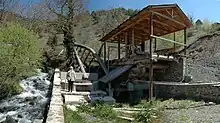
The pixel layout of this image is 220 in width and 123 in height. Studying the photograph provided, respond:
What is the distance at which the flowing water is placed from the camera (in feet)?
39.6

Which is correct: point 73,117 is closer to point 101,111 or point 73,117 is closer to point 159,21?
point 101,111

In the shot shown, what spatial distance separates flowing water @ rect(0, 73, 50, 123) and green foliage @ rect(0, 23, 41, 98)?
2.65ft

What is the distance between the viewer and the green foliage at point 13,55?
1545 centimetres

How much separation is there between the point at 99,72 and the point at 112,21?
705 inches

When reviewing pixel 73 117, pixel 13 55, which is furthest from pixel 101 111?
pixel 13 55

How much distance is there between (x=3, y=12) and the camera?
101ft

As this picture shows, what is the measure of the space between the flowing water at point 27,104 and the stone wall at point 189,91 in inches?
246

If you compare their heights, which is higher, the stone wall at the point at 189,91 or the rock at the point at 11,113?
the stone wall at the point at 189,91

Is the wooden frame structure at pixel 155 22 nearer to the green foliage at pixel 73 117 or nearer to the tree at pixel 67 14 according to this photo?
the tree at pixel 67 14

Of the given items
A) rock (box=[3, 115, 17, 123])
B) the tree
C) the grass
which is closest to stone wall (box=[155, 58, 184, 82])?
the grass

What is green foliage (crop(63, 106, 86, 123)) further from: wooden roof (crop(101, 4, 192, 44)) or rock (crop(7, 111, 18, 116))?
wooden roof (crop(101, 4, 192, 44))

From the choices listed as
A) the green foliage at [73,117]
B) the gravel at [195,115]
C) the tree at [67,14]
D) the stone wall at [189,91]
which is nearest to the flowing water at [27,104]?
the green foliage at [73,117]

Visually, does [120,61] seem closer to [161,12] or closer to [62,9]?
[161,12]

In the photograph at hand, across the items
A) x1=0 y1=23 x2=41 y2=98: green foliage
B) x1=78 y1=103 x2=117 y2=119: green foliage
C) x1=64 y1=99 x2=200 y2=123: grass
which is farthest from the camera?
x1=0 y1=23 x2=41 y2=98: green foliage
